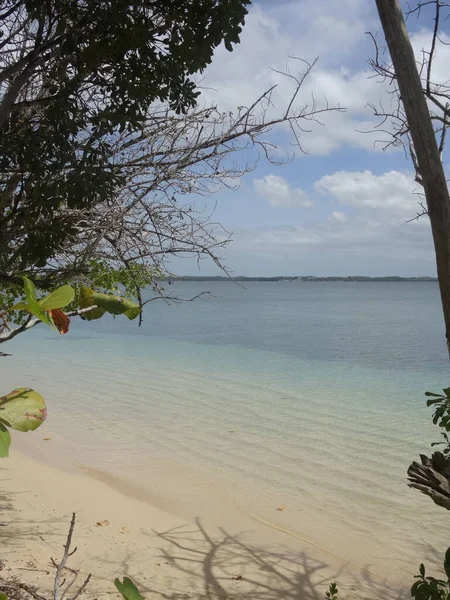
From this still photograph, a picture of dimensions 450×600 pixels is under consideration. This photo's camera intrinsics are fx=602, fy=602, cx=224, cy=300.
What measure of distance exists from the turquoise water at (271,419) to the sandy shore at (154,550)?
1.93 feet

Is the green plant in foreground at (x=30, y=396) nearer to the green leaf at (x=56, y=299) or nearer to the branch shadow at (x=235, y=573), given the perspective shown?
the green leaf at (x=56, y=299)

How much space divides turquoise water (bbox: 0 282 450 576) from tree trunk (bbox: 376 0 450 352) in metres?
1.19

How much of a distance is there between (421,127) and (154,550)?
393 centimetres

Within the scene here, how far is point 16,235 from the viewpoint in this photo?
8.80 feet

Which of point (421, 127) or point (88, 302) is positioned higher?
point (421, 127)

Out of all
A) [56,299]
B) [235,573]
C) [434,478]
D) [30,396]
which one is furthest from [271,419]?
[56,299]

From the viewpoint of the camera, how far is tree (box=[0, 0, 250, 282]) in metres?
2.22

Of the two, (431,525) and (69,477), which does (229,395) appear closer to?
(69,477)

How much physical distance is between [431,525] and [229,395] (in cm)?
662

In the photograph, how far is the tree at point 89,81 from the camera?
7.30 feet

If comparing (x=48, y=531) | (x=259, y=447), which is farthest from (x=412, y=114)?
(x=259, y=447)

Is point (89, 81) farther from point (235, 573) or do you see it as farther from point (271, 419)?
point (271, 419)

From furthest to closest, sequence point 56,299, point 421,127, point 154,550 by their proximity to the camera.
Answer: point 154,550 → point 421,127 → point 56,299

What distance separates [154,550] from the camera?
491 centimetres
